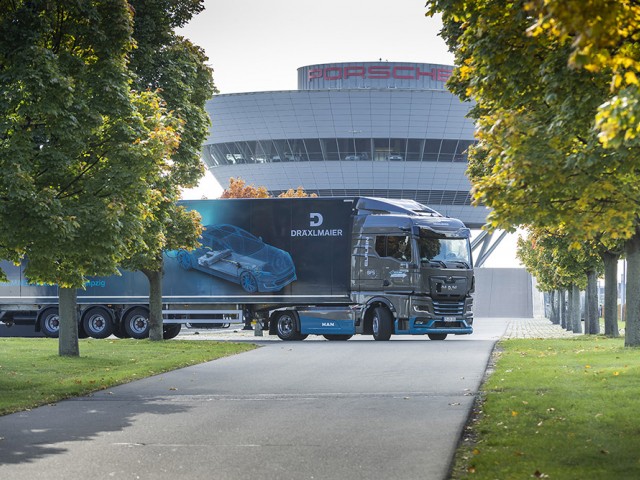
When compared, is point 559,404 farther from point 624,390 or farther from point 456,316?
point 456,316

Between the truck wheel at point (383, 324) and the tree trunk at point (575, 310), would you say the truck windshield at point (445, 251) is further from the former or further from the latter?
the tree trunk at point (575, 310)

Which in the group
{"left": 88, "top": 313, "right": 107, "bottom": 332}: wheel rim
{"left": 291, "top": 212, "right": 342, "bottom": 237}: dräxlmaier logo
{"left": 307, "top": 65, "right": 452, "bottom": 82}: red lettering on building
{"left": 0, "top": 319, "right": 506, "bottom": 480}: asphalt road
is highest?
{"left": 307, "top": 65, "right": 452, "bottom": 82}: red lettering on building

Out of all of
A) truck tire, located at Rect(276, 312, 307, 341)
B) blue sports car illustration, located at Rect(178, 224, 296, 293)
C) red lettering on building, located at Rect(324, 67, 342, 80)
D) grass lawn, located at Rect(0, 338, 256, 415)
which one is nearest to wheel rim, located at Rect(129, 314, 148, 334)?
blue sports car illustration, located at Rect(178, 224, 296, 293)

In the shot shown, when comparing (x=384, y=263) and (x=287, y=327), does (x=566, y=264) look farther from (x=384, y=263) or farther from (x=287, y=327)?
(x=287, y=327)

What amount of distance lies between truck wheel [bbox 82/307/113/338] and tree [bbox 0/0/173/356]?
17.4 meters

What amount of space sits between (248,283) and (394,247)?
488cm

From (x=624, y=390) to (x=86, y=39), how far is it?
1016 centimetres

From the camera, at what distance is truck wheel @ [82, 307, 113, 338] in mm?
36594

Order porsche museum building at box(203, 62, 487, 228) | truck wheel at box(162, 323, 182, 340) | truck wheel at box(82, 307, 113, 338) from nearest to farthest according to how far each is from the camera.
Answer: truck wheel at box(82, 307, 113, 338)
truck wheel at box(162, 323, 182, 340)
porsche museum building at box(203, 62, 487, 228)

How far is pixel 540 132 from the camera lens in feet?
40.2

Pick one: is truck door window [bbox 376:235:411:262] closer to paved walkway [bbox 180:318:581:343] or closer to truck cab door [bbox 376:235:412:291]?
truck cab door [bbox 376:235:412:291]

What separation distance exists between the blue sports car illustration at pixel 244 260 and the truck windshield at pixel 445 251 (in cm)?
415

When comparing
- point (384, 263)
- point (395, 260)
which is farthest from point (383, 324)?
point (395, 260)

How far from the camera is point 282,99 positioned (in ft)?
312
